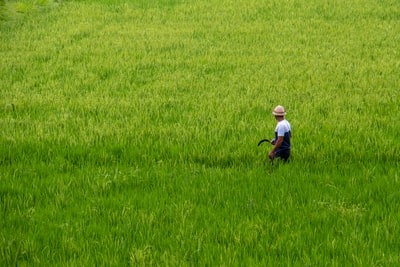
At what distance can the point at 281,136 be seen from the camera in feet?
21.4

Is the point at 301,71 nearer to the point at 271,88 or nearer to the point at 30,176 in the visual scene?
the point at 271,88

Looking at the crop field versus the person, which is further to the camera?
the person

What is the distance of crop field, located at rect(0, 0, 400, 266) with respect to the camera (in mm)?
5141

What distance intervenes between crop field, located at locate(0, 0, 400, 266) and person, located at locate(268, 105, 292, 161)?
7.9 inches

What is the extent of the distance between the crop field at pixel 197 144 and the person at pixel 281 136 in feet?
0.66

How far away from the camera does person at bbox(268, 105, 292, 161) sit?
21.4 feet

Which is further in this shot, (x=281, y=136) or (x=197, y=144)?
(x=197, y=144)

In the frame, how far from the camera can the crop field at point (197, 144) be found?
5141 millimetres

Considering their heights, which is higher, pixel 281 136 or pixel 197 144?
pixel 281 136

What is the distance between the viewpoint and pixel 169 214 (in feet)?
18.9

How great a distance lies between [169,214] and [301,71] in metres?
6.78

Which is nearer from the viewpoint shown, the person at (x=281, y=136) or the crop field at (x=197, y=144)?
the crop field at (x=197, y=144)

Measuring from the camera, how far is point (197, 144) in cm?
786

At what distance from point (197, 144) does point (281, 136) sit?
Answer: 1.62 meters
